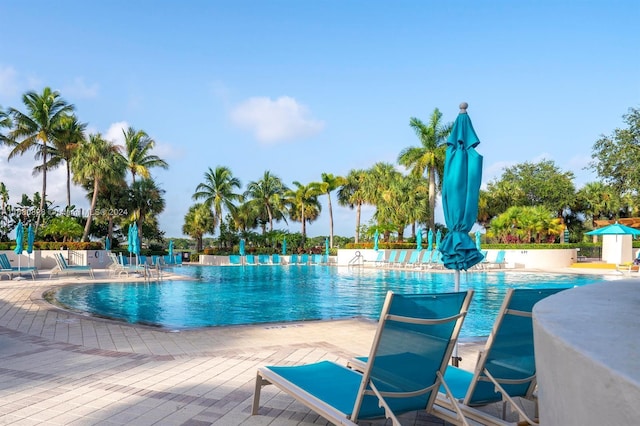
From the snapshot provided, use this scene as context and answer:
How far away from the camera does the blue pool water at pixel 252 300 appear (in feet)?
32.1

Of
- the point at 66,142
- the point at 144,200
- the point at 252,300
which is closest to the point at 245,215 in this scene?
the point at 144,200

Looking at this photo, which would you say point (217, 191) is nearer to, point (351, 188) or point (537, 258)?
point (351, 188)

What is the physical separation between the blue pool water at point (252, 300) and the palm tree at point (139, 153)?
70.0 ft

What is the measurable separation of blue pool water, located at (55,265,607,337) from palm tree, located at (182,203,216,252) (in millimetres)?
23764

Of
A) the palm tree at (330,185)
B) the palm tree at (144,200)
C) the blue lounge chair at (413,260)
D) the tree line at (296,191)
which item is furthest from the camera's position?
the palm tree at (330,185)

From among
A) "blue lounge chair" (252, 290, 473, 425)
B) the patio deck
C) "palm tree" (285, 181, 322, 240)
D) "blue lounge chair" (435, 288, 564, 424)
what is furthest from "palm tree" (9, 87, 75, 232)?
"blue lounge chair" (435, 288, 564, 424)

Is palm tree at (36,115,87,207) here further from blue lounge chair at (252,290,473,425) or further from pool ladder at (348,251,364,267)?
blue lounge chair at (252,290,473,425)

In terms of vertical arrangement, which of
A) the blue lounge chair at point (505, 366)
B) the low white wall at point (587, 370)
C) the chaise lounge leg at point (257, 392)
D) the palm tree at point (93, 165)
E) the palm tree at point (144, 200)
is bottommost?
the chaise lounge leg at point (257, 392)

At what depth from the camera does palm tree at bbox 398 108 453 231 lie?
35250mm

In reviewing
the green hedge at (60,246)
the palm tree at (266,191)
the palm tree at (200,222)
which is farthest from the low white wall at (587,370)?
the palm tree at (266,191)

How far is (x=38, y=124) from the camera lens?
30.6 meters

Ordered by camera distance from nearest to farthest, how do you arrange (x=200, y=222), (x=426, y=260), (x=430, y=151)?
1. (x=426, y=260)
2. (x=430, y=151)
3. (x=200, y=222)

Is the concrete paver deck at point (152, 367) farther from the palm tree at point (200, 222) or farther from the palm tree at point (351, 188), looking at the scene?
the palm tree at point (351, 188)

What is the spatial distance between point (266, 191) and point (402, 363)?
1686 inches
